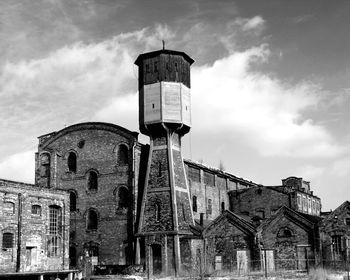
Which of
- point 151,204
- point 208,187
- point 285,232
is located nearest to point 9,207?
point 151,204

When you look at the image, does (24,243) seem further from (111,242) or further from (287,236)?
(287,236)

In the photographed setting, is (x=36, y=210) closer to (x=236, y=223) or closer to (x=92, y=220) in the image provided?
(x=92, y=220)

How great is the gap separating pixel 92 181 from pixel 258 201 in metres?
16.5

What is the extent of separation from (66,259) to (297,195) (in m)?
21.7

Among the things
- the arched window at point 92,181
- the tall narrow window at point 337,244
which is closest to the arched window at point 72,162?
the arched window at point 92,181

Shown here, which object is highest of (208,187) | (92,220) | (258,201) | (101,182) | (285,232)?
(208,187)

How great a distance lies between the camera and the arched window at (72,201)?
36812 millimetres

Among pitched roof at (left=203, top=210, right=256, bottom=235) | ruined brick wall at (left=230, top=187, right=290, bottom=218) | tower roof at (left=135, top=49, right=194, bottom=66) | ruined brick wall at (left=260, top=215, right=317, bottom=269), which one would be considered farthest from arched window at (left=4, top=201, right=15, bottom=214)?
ruined brick wall at (left=230, top=187, right=290, bottom=218)

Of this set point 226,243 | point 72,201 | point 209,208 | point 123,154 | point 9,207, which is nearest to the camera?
point 9,207

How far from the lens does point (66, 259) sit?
34125 mm

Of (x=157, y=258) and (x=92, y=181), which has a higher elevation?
(x=92, y=181)

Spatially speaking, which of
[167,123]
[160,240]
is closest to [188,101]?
[167,123]

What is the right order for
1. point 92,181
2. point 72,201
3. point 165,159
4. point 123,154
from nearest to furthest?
point 165,159 → point 123,154 → point 92,181 → point 72,201

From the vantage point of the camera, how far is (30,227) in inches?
1258
